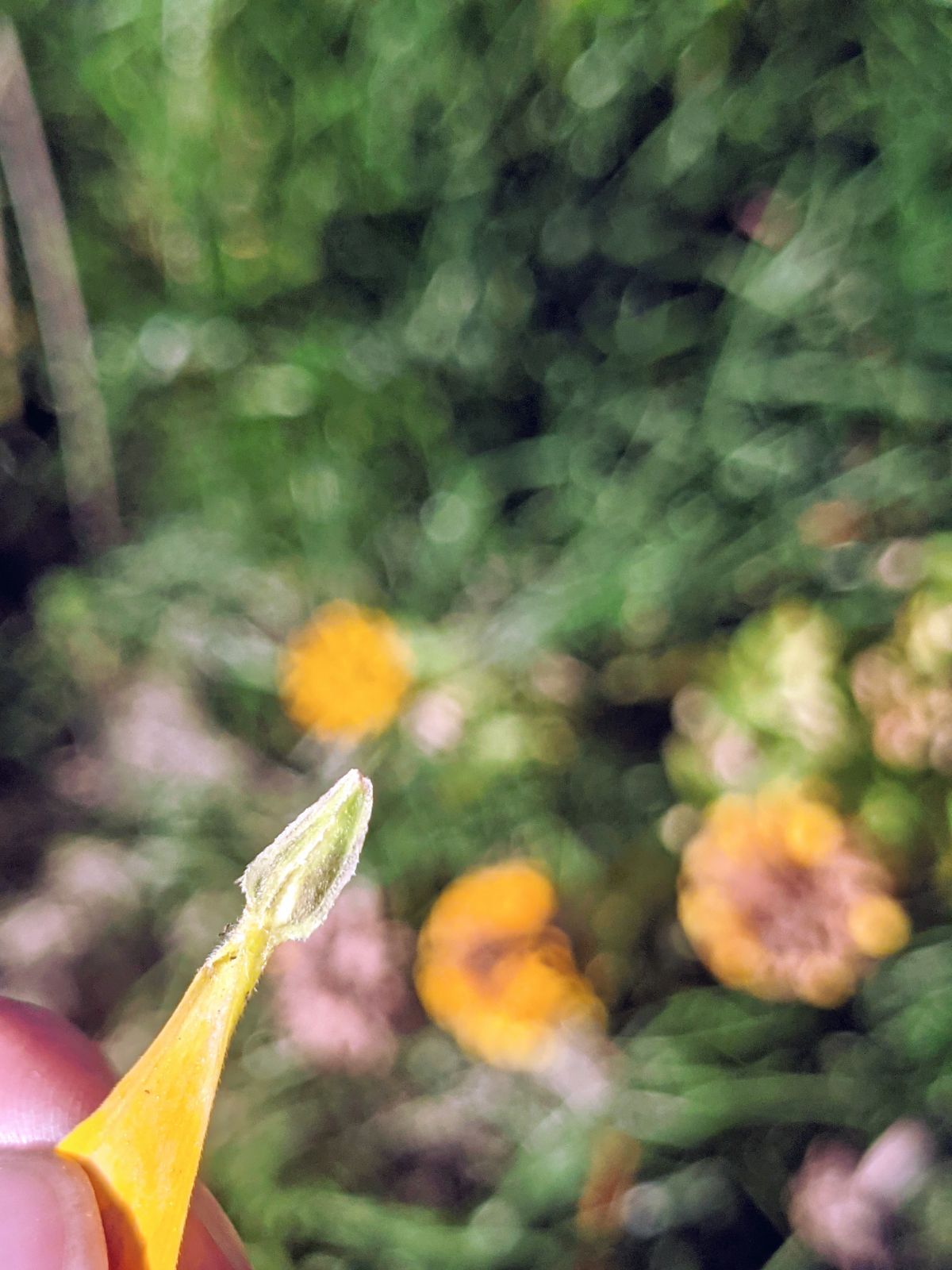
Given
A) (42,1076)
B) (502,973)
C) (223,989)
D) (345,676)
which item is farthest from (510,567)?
(223,989)

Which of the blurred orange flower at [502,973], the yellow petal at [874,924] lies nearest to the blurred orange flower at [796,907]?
the yellow petal at [874,924]

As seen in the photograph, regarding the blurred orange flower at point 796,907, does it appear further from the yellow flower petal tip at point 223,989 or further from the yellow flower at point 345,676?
the yellow flower petal tip at point 223,989

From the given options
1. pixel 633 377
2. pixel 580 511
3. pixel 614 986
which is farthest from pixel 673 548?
pixel 614 986

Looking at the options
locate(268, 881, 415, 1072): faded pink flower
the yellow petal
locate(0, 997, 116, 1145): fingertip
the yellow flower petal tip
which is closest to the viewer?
the yellow flower petal tip

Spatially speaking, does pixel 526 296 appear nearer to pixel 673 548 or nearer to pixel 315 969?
pixel 673 548

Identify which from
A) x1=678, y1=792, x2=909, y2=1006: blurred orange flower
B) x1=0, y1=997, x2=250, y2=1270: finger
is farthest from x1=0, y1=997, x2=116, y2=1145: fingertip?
x1=678, y1=792, x2=909, y2=1006: blurred orange flower

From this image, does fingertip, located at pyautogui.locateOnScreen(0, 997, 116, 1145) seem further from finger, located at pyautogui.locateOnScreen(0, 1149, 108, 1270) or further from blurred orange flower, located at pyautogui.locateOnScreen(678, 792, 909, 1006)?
blurred orange flower, located at pyautogui.locateOnScreen(678, 792, 909, 1006)
